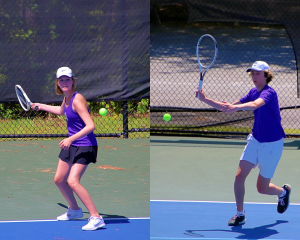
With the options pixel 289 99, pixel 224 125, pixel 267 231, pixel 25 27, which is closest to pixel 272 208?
pixel 267 231

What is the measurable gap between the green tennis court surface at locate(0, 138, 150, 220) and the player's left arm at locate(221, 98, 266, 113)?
4.03ft

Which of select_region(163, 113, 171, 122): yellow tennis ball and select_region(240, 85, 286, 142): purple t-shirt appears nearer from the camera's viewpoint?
select_region(240, 85, 286, 142): purple t-shirt

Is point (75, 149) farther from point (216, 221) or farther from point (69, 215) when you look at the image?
point (216, 221)

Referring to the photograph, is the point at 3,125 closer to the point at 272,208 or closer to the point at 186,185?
the point at 186,185

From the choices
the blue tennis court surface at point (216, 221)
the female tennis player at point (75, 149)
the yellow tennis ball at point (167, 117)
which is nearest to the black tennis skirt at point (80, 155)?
the female tennis player at point (75, 149)

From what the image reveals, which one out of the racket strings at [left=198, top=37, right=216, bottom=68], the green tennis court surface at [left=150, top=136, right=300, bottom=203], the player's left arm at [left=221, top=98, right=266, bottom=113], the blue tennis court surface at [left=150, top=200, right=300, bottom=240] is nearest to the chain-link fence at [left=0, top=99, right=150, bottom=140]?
the green tennis court surface at [left=150, top=136, right=300, bottom=203]

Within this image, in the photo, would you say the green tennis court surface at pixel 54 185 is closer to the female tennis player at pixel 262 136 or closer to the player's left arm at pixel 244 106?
the female tennis player at pixel 262 136

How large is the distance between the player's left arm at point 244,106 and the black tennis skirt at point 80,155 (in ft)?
3.51

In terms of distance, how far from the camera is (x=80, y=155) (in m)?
4.36

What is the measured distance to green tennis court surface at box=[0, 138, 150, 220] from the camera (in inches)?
191

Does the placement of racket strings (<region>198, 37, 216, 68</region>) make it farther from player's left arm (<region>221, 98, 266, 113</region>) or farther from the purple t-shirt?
player's left arm (<region>221, 98, 266, 113</region>)

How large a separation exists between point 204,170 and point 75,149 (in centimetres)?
236

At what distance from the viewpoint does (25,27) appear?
738cm

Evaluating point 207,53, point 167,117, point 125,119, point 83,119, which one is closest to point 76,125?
point 83,119
